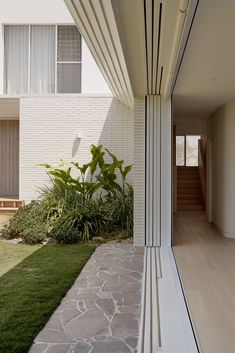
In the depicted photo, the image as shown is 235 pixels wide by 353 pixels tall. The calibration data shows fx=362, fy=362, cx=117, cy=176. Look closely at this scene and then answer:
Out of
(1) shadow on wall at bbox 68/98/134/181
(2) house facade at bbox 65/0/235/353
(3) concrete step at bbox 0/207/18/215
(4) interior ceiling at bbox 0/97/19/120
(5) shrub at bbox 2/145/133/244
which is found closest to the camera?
(2) house facade at bbox 65/0/235/353

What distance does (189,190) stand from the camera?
539 inches

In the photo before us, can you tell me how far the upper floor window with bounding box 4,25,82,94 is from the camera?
420 inches

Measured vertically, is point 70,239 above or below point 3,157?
below

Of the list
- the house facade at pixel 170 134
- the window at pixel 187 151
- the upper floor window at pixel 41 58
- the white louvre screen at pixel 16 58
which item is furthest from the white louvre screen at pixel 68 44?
the window at pixel 187 151

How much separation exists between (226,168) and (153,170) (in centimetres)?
186

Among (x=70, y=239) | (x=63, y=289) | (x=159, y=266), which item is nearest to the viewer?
(x=63, y=289)

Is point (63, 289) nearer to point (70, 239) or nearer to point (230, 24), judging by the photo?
point (70, 239)

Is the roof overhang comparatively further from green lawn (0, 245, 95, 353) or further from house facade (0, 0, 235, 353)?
green lawn (0, 245, 95, 353)

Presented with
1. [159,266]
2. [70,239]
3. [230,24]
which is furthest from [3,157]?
[230,24]

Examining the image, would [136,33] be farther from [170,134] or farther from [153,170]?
[153,170]

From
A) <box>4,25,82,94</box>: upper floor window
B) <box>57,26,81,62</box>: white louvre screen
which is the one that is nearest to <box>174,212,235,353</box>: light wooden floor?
<box>4,25,82,94</box>: upper floor window

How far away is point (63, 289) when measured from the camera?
14.8ft

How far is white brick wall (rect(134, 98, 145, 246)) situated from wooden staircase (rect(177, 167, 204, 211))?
18.7 feet

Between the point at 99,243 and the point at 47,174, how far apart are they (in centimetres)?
314
